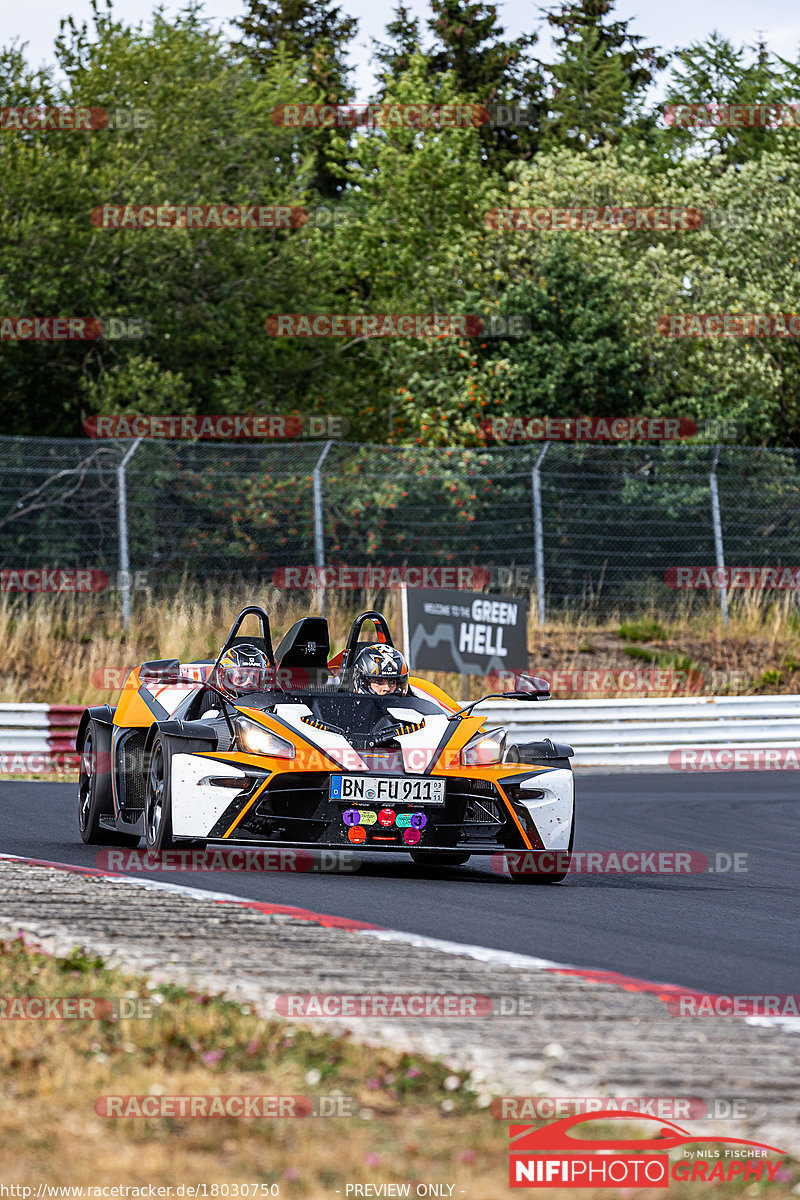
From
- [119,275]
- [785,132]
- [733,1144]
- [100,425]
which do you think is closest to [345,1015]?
[733,1144]

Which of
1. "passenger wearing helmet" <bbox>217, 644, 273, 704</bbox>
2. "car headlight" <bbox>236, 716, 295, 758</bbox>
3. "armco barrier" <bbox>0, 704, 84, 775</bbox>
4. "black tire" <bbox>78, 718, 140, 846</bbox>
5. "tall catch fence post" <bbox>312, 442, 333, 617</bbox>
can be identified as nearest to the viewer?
"car headlight" <bbox>236, 716, 295, 758</bbox>

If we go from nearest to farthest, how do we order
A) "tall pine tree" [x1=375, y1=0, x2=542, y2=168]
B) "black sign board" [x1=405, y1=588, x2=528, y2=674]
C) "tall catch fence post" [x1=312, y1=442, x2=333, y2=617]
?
"black sign board" [x1=405, y1=588, x2=528, y2=674]
"tall catch fence post" [x1=312, y1=442, x2=333, y2=617]
"tall pine tree" [x1=375, y1=0, x2=542, y2=168]

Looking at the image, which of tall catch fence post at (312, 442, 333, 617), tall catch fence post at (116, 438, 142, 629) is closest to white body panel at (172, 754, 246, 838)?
tall catch fence post at (116, 438, 142, 629)

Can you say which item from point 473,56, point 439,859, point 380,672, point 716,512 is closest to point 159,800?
point 380,672

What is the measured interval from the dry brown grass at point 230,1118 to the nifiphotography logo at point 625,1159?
1.8 inches

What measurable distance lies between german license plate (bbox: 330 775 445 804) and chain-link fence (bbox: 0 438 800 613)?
40.5ft

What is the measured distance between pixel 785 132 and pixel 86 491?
2869cm

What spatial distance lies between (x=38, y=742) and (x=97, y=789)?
260 inches

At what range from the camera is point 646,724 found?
18.8 meters

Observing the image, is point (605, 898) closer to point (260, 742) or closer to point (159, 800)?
point (260, 742)

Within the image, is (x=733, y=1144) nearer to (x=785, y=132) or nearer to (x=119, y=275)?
(x=119, y=275)

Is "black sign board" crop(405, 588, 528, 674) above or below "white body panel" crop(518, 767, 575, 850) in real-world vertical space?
above

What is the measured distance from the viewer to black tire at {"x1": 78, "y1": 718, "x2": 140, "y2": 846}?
1009 centimetres

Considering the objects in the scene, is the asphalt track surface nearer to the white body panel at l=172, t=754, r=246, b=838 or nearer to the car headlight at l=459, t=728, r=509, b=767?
the white body panel at l=172, t=754, r=246, b=838
